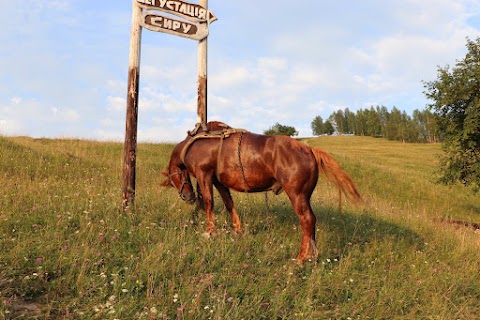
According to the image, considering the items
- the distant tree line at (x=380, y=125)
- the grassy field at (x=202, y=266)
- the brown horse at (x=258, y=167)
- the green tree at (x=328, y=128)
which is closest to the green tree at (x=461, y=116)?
the grassy field at (x=202, y=266)

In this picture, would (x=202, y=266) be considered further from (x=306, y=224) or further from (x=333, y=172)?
(x=333, y=172)

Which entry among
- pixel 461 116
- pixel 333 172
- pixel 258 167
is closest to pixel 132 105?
pixel 258 167

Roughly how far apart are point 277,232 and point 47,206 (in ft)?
13.6

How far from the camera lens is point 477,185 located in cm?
1861

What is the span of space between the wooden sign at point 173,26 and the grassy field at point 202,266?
3.60m

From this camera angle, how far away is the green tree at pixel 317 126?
13950cm

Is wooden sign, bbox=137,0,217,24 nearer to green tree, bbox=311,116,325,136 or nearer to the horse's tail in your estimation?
the horse's tail

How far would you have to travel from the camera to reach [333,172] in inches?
222

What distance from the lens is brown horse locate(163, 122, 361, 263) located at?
17.5 ft

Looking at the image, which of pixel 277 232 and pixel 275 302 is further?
pixel 277 232

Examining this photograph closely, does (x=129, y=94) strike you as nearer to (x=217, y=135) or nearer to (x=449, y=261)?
(x=217, y=135)

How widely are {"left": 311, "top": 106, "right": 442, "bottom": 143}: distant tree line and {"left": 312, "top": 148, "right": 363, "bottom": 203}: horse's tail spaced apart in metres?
83.8

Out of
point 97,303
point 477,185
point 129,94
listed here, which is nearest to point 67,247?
point 97,303

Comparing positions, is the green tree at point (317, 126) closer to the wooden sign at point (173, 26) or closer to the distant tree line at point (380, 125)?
the distant tree line at point (380, 125)
